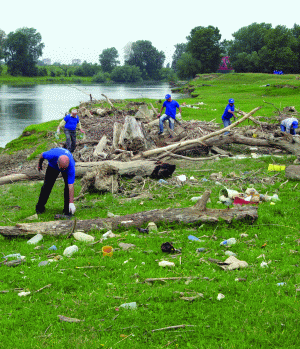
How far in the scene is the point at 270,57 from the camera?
3147 inches

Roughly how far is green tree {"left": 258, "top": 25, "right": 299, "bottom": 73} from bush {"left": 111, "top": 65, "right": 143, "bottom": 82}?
5132 cm

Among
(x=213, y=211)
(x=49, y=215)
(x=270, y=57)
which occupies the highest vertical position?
(x=270, y=57)

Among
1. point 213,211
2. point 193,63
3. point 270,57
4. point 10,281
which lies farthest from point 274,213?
point 193,63

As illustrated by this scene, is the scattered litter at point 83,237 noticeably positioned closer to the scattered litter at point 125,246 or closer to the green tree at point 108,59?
the scattered litter at point 125,246

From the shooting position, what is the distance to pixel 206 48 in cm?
9888

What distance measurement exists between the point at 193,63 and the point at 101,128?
85344 mm

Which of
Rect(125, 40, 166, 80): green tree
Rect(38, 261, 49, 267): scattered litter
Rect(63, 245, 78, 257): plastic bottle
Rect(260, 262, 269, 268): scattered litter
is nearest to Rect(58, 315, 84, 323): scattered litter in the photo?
Rect(38, 261, 49, 267): scattered litter

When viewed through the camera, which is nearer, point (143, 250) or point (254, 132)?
point (143, 250)

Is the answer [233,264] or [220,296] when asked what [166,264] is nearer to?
[233,264]

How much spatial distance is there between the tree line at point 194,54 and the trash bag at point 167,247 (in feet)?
265

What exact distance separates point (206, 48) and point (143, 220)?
9946 centimetres

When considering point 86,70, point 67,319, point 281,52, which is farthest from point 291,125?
point 86,70

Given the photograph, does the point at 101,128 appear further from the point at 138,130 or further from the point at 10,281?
the point at 10,281

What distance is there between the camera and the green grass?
155 inches
